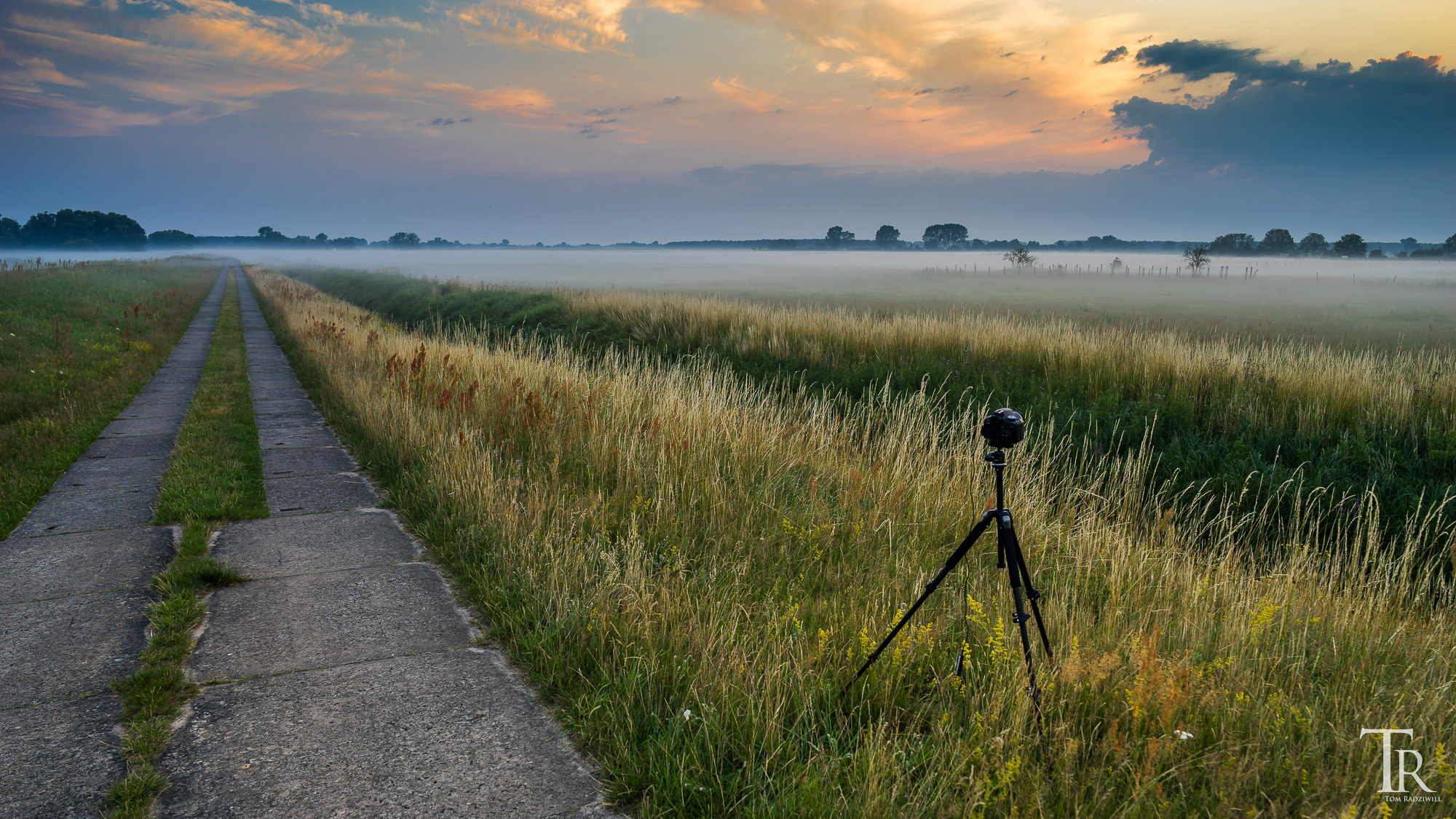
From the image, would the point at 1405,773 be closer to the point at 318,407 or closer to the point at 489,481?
the point at 489,481

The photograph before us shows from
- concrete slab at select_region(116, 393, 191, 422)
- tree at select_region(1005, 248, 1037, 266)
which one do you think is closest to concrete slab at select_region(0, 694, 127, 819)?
concrete slab at select_region(116, 393, 191, 422)

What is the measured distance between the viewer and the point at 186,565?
4.30 meters

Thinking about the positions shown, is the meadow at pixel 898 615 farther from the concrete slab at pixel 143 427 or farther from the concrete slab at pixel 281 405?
the concrete slab at pixel 143 427

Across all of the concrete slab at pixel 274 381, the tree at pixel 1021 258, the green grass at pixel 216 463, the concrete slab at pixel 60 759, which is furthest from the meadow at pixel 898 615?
the tree at pixel 1021 258

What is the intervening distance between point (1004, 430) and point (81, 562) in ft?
18.5

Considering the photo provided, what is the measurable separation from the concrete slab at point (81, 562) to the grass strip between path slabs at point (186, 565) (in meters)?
0.15

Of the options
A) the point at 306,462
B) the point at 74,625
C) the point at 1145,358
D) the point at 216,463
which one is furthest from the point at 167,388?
the point at 1145,358

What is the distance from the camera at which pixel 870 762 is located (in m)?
2.29

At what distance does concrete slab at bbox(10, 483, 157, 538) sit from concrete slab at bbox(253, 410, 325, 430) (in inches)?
99.6

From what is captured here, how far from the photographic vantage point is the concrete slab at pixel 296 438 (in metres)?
7.86

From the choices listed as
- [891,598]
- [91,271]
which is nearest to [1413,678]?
[891,598]

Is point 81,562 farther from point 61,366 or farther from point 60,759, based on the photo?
point 61,366

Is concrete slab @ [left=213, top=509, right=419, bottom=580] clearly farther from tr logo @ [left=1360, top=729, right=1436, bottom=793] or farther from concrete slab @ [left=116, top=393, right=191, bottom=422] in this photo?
concrete slab @ [left=116, top=393, right=191, bottom=422]

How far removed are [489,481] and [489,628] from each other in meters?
1.65
